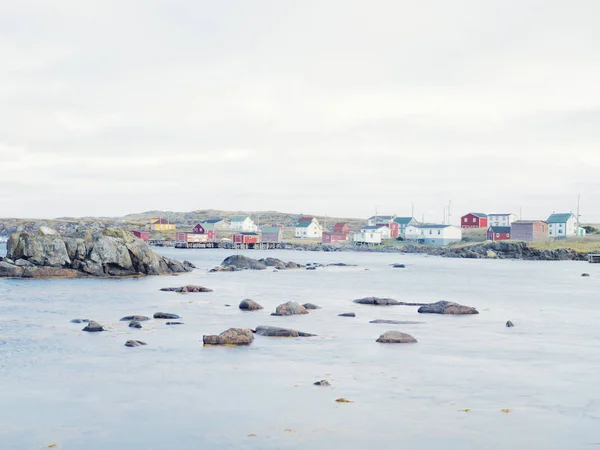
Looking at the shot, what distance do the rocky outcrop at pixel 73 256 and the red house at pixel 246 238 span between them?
102076 millimetres

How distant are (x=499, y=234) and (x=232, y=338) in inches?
5122

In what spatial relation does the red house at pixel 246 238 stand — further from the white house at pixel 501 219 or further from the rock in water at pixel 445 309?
the rock in water at pixel 445 309

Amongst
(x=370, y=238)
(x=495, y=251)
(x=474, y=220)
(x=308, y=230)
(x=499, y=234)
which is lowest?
(x=495, y=251)

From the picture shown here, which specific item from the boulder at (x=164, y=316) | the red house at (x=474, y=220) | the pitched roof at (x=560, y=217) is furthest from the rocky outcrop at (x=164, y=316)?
the red house at (x=474, y=220)

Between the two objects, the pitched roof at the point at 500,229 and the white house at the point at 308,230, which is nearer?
Answer: the pitched roof at the point at 500,229

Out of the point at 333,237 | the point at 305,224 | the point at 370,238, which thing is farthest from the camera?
the point at 305,224

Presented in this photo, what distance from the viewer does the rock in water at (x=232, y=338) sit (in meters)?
27.2

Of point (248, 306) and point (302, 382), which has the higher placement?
point (248, 306)

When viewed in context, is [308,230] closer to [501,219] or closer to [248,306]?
[501,219]

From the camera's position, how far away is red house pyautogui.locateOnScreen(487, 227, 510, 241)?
147 metres

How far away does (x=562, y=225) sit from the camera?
146 m

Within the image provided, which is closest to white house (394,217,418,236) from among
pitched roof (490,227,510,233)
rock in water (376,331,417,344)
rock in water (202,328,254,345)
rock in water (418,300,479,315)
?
pitched roof (490,227,510,233)

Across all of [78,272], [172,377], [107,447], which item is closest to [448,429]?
[107,447]

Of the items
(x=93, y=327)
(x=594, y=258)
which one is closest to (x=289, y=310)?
(x=93, y=327)
